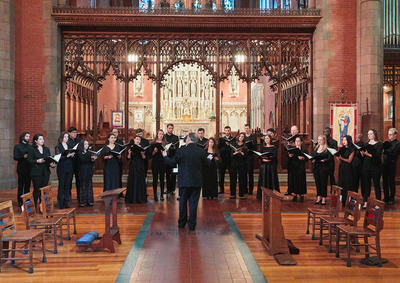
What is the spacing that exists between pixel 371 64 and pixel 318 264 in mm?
8856

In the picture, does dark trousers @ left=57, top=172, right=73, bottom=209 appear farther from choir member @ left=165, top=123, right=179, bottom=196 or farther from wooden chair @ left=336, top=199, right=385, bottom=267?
wooden chair @ left=336, top=199, right=385, bottom=267

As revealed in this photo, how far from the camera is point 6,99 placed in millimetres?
11398

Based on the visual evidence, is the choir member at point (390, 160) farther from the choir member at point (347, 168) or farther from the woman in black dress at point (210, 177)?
the woman in black dress at point (210, 177)

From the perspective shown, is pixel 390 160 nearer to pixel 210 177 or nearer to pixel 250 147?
pixel 250 147

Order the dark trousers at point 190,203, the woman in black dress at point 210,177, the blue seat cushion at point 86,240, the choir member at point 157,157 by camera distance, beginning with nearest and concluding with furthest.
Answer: the blue seat cushion at point 86,240
the dark trousers at point 190,203
the choir member at point 157,157
the woman in black dress at point 210,177

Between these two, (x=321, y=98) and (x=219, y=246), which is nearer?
(x=219, y=246)

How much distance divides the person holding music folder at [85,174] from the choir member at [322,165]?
16.7 feet

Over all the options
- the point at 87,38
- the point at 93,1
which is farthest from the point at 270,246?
the point at 93,1

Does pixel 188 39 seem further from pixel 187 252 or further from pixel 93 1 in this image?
pixel 187 252

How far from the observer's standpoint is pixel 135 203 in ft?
30.1

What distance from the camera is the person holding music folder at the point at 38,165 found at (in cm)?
800

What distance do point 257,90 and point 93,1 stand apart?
32.3ft

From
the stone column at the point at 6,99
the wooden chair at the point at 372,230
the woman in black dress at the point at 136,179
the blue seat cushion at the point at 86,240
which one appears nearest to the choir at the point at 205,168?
the woman in black dress at the point at 136,179

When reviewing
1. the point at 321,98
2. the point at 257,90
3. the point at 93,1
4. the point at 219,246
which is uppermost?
the point at 93,1
